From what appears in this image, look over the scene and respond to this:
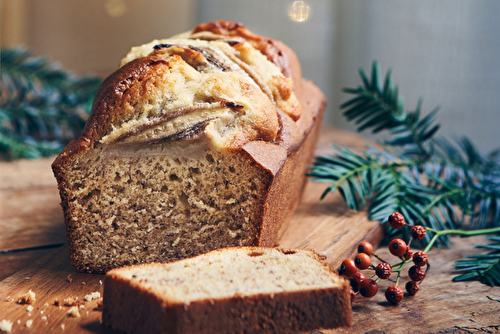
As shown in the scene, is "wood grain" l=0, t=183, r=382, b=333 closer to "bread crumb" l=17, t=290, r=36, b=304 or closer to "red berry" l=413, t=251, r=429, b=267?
"bread crumb" l=17, t=290, r=36, b=304

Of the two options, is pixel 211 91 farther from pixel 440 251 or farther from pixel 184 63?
pixel 440 251

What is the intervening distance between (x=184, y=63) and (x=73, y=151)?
72cm

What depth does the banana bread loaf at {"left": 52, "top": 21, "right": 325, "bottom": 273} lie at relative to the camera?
2.37m

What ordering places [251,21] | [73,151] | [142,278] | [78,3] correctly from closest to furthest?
1. [142,278]
2. [73,151]
3. [251,21]
4. [78,3]

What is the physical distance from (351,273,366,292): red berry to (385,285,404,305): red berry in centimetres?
12

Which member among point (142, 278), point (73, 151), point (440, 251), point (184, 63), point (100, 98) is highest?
point (184, 63)

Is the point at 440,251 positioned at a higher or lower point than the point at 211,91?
lower

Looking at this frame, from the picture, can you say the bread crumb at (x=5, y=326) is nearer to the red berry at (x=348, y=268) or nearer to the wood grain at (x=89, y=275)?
the wood grain at (x=89, y=275)

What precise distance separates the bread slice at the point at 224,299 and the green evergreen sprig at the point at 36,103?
3307 mm

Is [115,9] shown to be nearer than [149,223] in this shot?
No

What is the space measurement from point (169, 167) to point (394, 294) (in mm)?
1176

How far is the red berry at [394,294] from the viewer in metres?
2.23

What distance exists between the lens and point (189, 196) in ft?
8.04

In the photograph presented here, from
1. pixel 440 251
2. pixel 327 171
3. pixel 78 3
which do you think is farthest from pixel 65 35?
pixel 440 251
